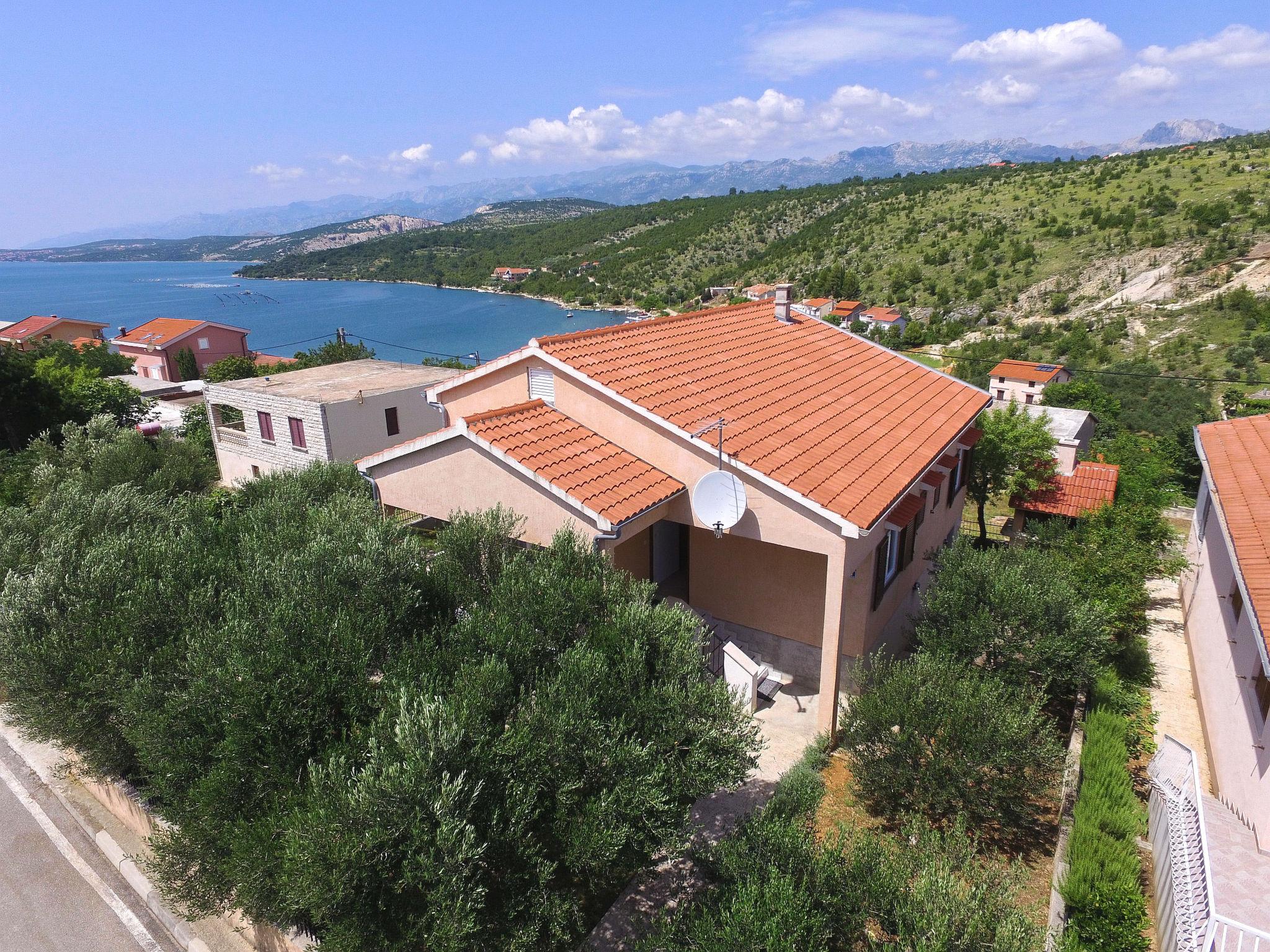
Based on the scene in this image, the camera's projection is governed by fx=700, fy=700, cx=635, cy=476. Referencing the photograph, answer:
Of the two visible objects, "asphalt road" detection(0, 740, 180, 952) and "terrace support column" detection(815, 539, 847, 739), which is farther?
"terrace support column" detection(815, 539, 847, 739)

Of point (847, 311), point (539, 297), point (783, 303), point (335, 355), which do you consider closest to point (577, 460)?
point (783, 303)

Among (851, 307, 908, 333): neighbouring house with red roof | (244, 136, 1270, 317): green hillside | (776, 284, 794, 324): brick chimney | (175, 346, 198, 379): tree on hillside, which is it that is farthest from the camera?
(851, 307, 908, 333): neighbouring house with red roof

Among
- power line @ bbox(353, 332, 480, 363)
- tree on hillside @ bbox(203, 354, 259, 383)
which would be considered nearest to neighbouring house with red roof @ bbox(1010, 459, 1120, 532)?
tree on hillside @ bbox(203, 354, 259, 383)

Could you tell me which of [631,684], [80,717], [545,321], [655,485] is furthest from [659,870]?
[545,321]

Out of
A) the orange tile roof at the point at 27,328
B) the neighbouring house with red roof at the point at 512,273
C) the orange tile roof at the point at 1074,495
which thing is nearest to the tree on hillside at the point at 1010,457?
the orange tile roof at the point at 1074,495

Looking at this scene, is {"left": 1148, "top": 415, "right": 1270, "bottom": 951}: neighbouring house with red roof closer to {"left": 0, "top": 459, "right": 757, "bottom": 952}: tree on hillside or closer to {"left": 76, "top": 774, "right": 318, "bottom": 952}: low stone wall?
{"left": 0, "top": 459, "right": 757, "bottom": 952}: tree on hillside

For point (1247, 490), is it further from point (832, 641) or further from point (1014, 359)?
point (1014, 359)
